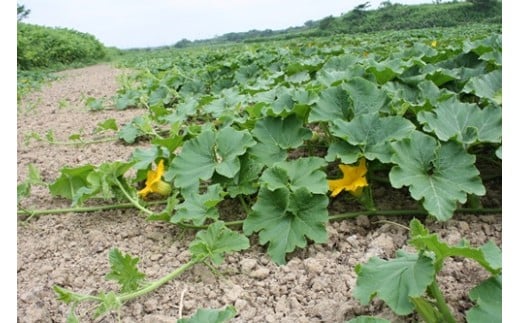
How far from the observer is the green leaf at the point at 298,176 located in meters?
1.74

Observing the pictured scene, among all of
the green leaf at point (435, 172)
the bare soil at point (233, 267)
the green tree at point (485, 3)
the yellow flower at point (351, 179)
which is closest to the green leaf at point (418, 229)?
the bare soil at point (233, 267)

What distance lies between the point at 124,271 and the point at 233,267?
1.21 feet

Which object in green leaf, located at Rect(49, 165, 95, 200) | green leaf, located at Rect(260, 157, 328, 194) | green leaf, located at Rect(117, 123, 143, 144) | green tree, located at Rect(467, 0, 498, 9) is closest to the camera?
green leaf, located at Rect(260, 157, 328, 194)

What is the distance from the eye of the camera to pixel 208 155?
2.04 m

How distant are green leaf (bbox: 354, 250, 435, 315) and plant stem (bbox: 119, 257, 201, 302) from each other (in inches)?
23.0

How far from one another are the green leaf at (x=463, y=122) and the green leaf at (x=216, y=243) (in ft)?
2.62

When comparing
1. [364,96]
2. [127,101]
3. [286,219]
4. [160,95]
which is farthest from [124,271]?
[127,101]

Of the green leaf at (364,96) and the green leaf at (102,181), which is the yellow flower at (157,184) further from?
the green leaf at (364,96)

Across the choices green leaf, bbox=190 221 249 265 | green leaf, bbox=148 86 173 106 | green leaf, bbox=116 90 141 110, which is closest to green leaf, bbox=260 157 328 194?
green leaf, bbox=190 221 249 265

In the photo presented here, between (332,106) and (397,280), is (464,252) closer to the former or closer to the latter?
(397,280)

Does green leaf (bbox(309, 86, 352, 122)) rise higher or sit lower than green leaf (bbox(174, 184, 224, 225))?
higher

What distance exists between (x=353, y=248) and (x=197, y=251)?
1.74ft

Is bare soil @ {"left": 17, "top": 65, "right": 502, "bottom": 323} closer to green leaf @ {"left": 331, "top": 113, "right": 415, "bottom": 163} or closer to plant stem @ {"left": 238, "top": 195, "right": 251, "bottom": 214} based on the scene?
plant stem @ {"left": 238, "top": 195, "right": 251, "bottom": 214}

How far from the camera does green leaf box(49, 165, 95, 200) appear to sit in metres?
2.20
